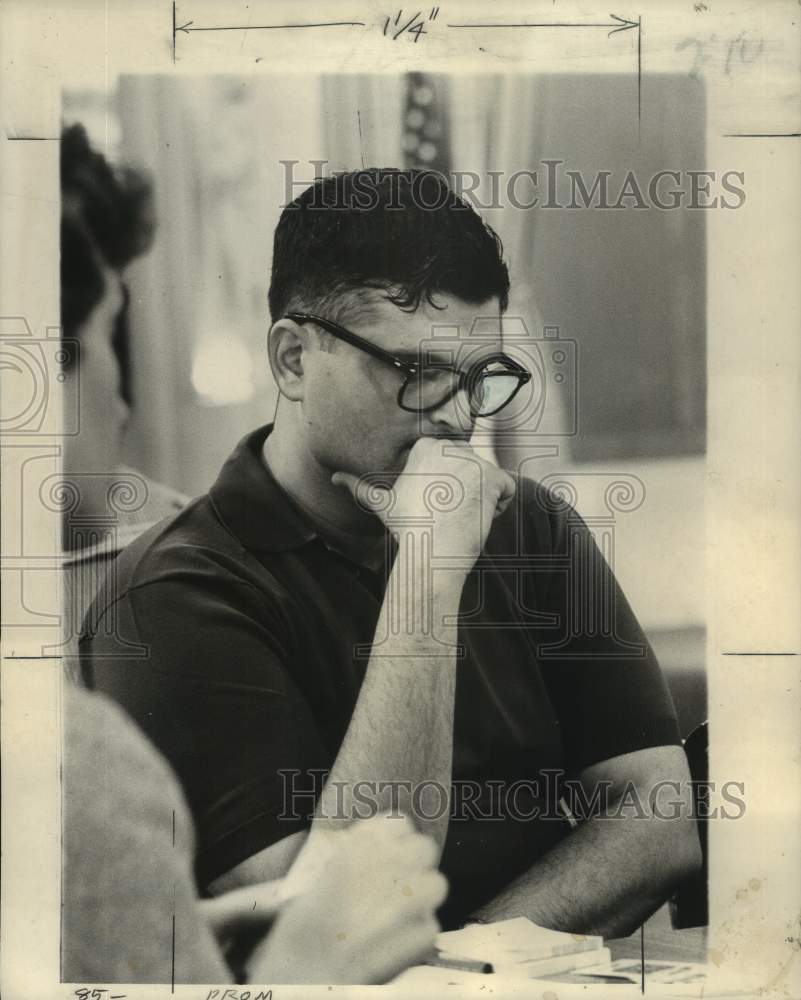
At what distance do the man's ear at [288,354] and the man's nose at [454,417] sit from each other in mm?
236

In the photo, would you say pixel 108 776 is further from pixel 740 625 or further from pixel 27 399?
pixel 740 625

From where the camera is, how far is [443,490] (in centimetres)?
177

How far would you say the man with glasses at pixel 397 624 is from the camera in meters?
1.72

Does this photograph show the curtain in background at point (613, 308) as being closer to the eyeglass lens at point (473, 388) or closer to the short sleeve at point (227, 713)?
the eyeglass lens at point (473, 388)

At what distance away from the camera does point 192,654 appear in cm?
172

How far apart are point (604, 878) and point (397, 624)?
1.85 ft

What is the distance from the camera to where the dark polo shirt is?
1.72 m

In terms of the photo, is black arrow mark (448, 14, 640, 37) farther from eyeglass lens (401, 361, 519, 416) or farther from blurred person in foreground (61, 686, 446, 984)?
blurred person in foreground (61, 686, 446, 984)

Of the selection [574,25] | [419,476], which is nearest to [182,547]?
[419,476]

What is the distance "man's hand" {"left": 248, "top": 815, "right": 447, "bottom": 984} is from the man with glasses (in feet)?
0.11

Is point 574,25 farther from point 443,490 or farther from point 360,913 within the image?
point 360,913

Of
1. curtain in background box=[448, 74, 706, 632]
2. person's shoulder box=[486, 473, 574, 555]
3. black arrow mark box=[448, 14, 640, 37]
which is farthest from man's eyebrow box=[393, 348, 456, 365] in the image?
black arrow mark box=[448, 14, 640, 37]

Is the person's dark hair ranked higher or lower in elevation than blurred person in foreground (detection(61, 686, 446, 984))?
higher

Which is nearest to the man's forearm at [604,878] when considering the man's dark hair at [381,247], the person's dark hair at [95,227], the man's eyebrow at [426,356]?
the man's eyebrow at [426,356]
